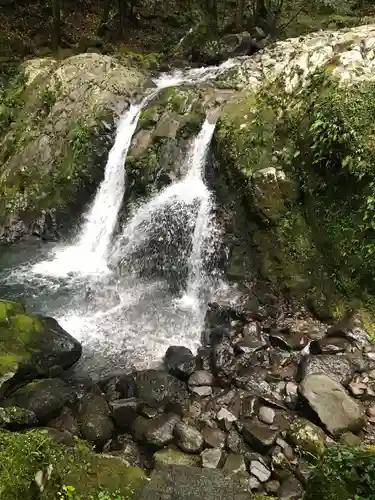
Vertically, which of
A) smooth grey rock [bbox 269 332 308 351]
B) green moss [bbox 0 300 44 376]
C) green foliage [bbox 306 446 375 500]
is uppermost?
green foliage [bbox 306 446 375 500]

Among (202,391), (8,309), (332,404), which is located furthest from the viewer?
(8,309)

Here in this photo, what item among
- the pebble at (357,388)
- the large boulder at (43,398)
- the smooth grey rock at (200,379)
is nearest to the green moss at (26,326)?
the large boulder at (43,398)

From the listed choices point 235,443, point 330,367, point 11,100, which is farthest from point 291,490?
point 11,100

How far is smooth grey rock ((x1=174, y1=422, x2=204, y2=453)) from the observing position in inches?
273

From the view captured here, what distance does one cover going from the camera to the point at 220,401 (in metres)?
8.11

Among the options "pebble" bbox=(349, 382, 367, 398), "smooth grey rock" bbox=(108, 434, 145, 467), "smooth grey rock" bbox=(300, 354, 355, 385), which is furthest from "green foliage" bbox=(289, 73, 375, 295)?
"smooth grey rock" bbox=(108, 434, 145, 467)

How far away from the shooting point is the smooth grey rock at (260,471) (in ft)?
21.2

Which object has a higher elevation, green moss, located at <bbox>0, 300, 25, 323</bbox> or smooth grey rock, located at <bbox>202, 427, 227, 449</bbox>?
green moss, located at <bbox>0, 300, 25, 323</bbox>

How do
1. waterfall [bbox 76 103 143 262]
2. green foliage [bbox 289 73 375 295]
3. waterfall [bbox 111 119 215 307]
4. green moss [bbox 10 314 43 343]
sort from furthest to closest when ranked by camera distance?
waterfall [bbox 76 103 143 262] < waterfall [bbox 111 119 215 307] < green foliage [bbox 289 73 375 295] < green moss [bbox 10 314 43 343]

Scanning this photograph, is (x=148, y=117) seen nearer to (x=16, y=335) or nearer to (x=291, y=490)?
(x=16, y=335)

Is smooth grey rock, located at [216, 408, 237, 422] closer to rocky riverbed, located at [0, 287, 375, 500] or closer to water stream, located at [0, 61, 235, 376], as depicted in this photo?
rocky riverbed, located at [0, 287, 375, 500]

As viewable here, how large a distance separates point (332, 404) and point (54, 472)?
4.99 m

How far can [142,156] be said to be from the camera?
1306 cm

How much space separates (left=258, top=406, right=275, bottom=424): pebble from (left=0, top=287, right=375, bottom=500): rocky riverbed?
0.02 metres
